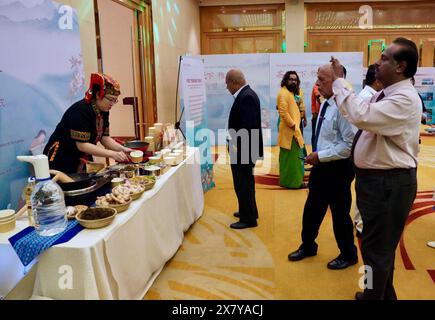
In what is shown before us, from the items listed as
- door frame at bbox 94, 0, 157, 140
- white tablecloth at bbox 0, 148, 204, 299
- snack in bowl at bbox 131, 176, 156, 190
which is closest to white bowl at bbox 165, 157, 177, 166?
white tablecloth at bbox 0, 148, 204, 299

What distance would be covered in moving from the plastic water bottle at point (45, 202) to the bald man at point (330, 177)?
1478 millimetres

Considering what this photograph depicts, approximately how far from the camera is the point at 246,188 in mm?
3246

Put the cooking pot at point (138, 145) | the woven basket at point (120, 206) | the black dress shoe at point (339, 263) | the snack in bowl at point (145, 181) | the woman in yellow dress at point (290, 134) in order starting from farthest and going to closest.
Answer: the woman in yellow dress at point (290, 134)
the cooking pot at point (138, 145)
the black dress shoe at point (339, 263)
the snack in bowl at point (145, 181)
the woven basket at point (120, 206)

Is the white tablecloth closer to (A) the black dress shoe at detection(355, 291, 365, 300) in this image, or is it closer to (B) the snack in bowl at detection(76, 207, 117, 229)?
(B) the snack in bowl at detection(76, 207, 117, 229)

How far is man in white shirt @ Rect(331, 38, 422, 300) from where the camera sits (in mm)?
1651

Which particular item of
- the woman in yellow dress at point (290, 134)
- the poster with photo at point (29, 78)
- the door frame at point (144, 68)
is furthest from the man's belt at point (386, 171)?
the door frame at point (144, 68)

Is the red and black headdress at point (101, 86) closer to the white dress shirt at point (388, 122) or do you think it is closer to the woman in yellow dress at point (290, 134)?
the white dress shirt at point (388, 122)

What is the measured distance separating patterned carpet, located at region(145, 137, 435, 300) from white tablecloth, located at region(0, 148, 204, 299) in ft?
0.59

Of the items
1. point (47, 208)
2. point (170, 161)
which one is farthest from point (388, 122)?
point (170, 161)

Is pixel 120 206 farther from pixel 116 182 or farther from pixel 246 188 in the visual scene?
pixel 246 188

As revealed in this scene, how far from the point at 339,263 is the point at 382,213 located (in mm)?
916

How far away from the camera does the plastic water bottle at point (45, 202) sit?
5.08 ft
